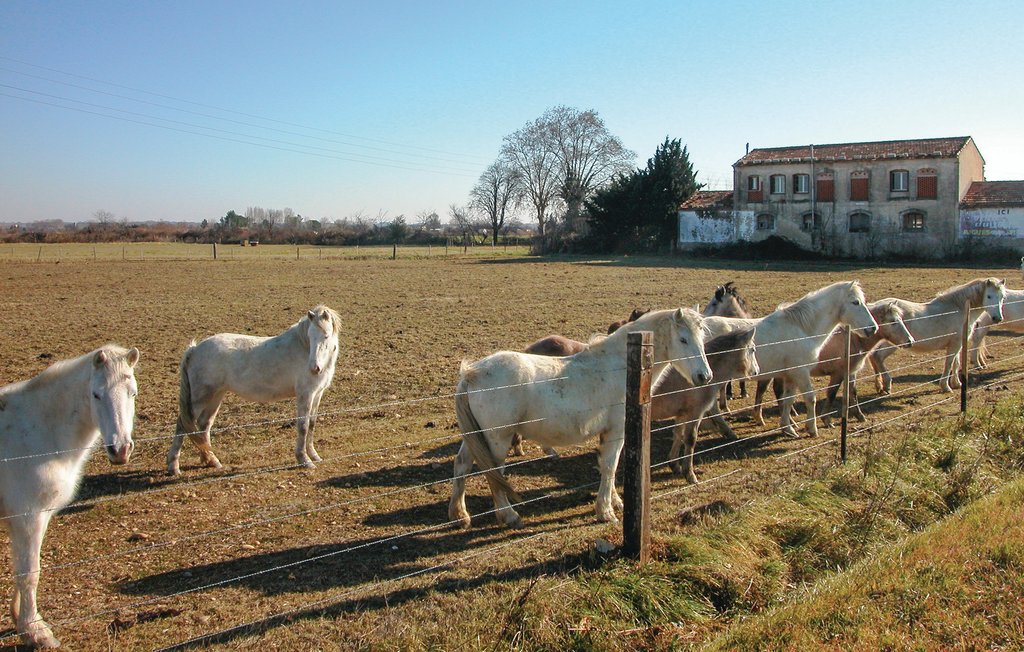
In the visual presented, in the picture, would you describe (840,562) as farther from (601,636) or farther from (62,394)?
(62,394)

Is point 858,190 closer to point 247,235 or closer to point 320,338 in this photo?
point 320,338

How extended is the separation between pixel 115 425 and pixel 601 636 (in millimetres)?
3428

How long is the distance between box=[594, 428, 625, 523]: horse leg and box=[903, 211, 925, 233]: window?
1743 inches

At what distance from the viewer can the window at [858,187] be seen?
1797 inches

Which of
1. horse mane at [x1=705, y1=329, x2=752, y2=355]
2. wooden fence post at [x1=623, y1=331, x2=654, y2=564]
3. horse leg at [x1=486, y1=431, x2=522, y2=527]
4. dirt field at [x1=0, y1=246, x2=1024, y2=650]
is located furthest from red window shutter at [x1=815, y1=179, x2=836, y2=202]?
wooden fence post at [x1=623, y1=331, x2=654, y2=564]

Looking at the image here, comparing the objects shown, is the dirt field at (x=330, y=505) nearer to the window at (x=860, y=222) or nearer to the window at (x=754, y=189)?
the window at (x=860, y=222)

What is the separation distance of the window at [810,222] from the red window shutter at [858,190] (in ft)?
7.57

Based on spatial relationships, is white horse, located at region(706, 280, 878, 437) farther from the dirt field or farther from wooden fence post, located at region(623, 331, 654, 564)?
wooden fence post, located at region(623, 331, 654, 564)

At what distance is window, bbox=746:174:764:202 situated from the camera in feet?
163

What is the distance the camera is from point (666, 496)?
23.7 feet

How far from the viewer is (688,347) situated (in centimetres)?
689

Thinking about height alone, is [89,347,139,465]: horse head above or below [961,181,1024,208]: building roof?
below

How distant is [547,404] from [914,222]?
45471mm

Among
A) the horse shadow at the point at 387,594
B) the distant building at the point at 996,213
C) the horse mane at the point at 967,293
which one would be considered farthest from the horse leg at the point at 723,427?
the distant building at the point at 996,213
